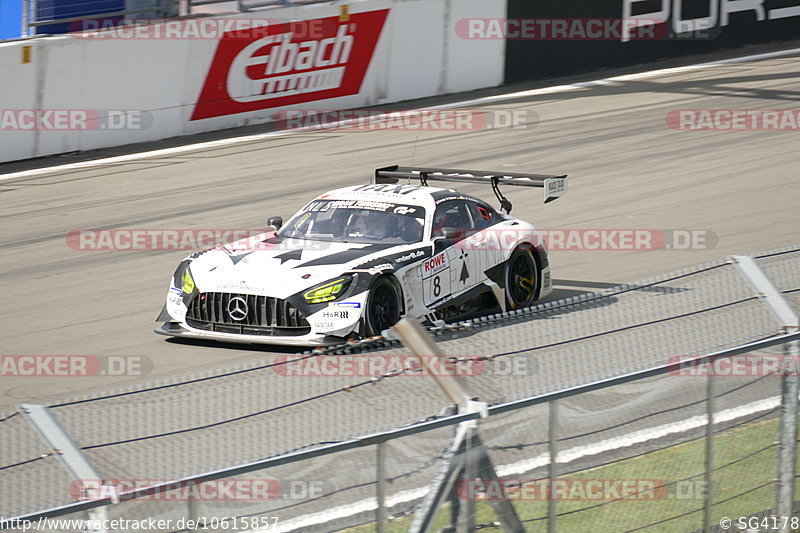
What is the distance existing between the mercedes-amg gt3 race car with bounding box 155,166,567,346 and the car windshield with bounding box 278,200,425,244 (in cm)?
1

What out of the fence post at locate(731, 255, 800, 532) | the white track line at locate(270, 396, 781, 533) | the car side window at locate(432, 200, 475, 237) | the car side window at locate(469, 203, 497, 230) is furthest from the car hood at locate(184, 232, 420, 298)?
the white track line at locate(270, 396, 781, 533)

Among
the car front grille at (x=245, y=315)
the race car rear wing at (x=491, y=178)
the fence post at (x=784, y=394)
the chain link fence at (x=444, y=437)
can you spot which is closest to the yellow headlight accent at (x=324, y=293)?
the car front grille at (x=245, y=315)

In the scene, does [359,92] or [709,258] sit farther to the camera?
[359,92]

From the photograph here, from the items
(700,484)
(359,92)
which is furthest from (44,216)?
(700,484)

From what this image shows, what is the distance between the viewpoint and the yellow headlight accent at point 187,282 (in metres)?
9.73

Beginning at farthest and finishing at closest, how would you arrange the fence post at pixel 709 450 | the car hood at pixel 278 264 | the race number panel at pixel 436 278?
the race number panel at pixel 436 278
the car hood at pixel 278 264
the fence post at pixel 709 450

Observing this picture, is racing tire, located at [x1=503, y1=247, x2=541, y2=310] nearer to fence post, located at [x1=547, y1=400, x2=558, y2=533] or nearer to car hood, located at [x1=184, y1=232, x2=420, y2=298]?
car hood, located at [x1=184, y1=232, x2=420, y2=298]

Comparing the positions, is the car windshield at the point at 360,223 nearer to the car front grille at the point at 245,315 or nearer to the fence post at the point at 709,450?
the car front grille at the point at 245,315

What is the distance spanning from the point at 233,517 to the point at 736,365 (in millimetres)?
2505

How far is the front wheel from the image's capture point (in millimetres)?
10891

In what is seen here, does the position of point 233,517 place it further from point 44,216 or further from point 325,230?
point 44,216

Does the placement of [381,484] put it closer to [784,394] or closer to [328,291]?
[784,394]

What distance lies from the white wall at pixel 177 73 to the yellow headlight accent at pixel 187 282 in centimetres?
869

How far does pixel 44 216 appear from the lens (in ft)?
49.9
